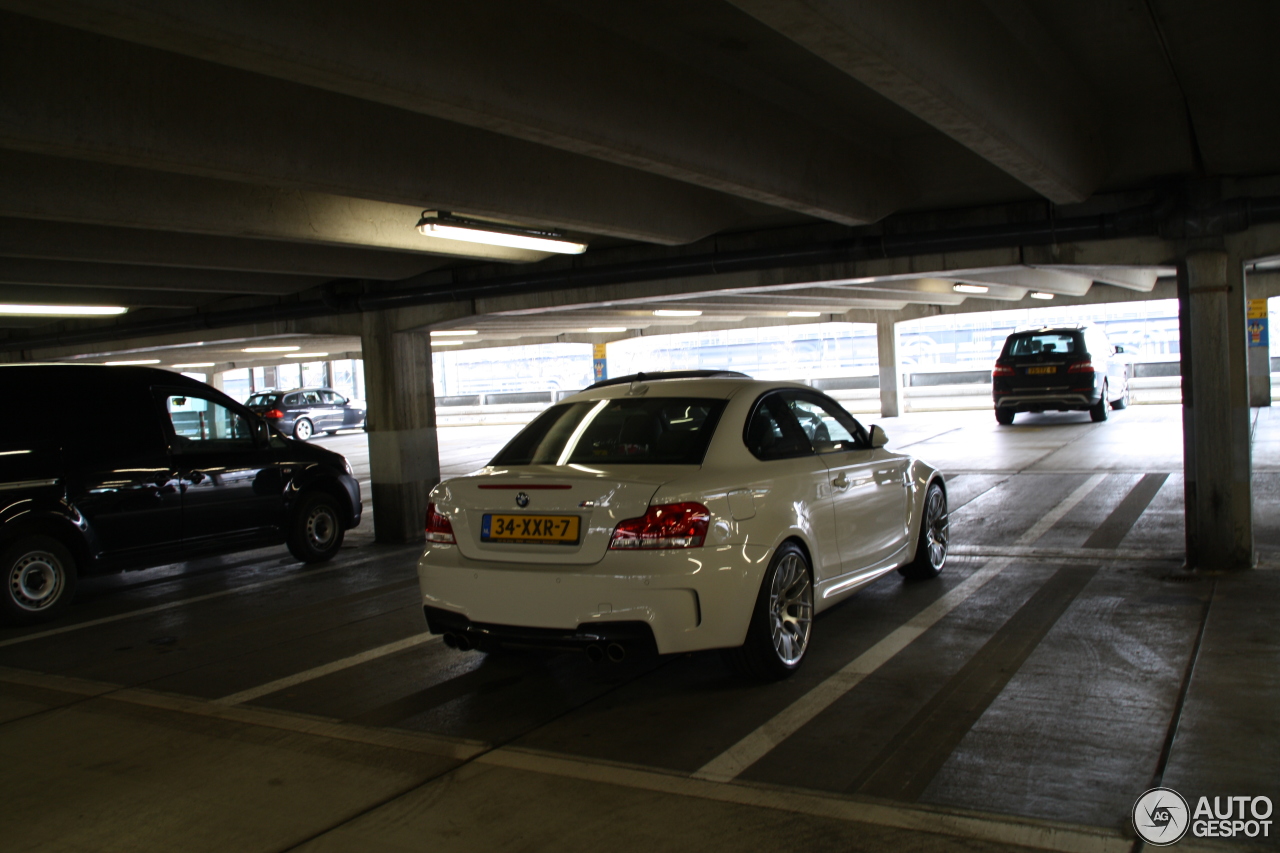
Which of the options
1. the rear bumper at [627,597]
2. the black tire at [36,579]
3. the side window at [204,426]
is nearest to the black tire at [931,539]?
the rear bumper at [627,597]

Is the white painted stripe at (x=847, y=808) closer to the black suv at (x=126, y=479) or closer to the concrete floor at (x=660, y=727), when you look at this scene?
the concrete floor at (x=660, y=727)

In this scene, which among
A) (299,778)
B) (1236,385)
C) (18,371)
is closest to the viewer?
(299,778)

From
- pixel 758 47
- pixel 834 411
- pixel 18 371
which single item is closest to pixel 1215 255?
pixel 834 411

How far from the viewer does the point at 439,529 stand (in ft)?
16.1

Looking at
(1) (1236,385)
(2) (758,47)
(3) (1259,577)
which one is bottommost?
(3) (1259,577)

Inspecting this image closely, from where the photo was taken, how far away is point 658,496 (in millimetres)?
4355

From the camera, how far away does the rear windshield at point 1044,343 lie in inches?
716

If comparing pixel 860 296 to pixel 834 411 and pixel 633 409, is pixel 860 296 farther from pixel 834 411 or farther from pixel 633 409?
pixel 633 409

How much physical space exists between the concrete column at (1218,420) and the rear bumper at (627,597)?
430 centimetres

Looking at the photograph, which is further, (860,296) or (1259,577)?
(860,296)

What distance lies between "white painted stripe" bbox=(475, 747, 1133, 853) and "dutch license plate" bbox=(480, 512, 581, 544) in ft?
3.26

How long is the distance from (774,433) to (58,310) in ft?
33.5

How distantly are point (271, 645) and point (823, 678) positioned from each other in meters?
3.56

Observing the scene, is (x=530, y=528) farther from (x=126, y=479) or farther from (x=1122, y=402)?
(x=1122, y=402)
